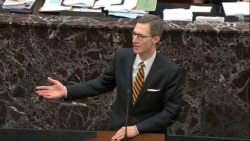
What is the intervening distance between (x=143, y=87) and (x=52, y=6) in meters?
2.07

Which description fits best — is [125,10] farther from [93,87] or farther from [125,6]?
[93,87]

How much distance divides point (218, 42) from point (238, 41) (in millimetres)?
161

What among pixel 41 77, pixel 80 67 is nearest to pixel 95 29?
pixel 80 67

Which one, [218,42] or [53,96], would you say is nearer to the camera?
[53,96]

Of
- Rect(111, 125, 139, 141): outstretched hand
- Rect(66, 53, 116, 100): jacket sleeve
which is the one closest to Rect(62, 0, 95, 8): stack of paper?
Rect(66, 53, 116, 100): jacket sleeve

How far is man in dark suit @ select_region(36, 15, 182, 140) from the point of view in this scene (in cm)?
316

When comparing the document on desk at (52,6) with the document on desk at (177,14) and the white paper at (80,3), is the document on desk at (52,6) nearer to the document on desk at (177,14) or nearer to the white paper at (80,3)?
the white paper at (80,3)

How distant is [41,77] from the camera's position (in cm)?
457

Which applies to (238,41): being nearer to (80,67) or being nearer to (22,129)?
(80,67)

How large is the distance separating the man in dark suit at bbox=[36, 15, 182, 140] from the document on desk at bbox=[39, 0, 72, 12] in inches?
67.9

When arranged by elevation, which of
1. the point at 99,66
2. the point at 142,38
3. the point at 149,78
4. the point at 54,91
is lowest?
the point at 99,66

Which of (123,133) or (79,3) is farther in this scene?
(79,3)

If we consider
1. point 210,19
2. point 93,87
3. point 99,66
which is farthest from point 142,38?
point 210,19

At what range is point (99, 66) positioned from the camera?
4.52 metres
